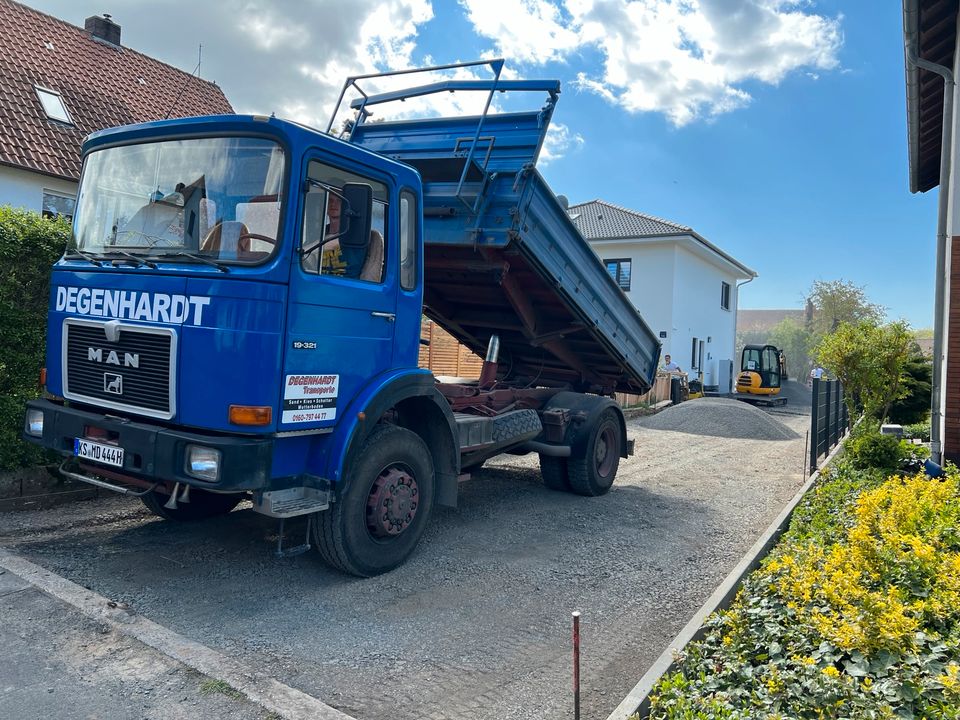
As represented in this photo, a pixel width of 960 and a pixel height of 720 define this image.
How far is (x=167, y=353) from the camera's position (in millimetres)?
4152

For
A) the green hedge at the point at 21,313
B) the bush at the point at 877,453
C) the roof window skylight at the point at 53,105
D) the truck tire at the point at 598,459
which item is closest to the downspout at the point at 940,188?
the bush at the point at 877,453

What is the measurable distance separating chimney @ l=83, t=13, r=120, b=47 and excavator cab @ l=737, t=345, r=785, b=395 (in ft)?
74.2

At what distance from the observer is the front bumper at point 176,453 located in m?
3.93

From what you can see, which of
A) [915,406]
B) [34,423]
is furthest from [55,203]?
[915,406]

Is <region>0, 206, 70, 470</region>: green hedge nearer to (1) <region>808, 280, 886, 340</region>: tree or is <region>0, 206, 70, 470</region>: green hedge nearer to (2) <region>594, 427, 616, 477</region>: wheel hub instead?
(2) <region>594, 427, 616, 477</region>: wheel hub

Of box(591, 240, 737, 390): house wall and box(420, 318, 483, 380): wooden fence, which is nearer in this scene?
box(420, 318, 483, 380): wooden fence

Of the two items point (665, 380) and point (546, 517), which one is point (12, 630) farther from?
point (665, 380)

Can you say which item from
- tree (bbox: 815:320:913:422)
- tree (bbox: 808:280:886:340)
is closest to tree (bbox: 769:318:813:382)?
tree (bbox: 808:280:886:340)

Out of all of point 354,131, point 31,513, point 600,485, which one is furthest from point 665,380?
point 31,513

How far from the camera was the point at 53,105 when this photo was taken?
13.7 meters

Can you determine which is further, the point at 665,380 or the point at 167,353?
the point at 665,380

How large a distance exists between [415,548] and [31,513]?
3.22 metres

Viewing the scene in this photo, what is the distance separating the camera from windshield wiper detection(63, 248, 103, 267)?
4555 millimetres

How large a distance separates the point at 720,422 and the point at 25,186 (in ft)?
45.9
